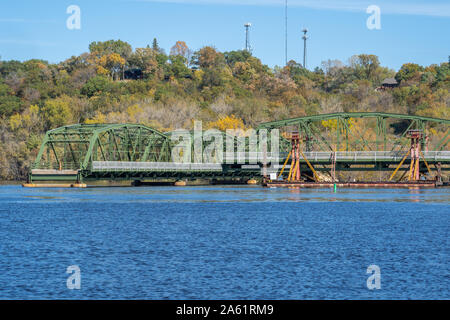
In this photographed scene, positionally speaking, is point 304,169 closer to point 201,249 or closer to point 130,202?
point 130,202

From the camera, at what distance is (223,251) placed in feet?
157

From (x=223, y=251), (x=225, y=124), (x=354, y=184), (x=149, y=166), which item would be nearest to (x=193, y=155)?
(x=225, y=124)

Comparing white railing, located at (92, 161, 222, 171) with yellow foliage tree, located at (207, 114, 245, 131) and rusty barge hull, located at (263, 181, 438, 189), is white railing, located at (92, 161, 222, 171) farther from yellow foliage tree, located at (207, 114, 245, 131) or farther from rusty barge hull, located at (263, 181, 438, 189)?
yellow foliage tree, located at (207, 114, 245, 131)

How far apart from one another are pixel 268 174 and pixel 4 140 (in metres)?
56.7

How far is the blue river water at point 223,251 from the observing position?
35969 mm

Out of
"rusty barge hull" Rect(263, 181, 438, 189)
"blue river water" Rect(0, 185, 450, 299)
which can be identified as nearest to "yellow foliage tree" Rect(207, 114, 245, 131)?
"rusty barge hull" Rect(263, 181, 438, 189)

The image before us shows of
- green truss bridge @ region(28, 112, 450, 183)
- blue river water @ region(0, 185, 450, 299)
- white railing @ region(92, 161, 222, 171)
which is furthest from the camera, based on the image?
green truss bridge @ region(28, 112, 450, 183)

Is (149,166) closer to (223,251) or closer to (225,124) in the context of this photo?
(225,124)

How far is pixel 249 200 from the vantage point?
96.6 m

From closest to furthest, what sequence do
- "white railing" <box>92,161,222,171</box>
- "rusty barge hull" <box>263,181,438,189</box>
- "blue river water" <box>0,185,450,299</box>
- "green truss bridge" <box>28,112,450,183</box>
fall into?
"blue river water" <box>0,185,450,299</box> → "white railing" <box>92,161,222,171</box> → "green truss bridge" <box>28,112,450,183</box> → "rusty barge hull" <box>263,181,438,189</box>

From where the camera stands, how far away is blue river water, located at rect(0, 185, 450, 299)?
36.0 m

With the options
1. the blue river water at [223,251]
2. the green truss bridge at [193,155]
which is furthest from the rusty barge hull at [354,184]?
the blue river water at [223,251]

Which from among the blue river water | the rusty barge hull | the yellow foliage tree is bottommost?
the blue river water
